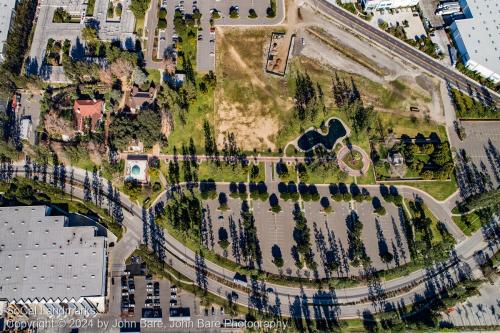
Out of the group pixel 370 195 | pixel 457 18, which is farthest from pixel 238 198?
pixel 457 18

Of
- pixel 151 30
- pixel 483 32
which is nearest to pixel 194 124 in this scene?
pixel 151 30

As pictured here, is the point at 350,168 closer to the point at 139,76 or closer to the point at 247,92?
Answer: the point at 247,92

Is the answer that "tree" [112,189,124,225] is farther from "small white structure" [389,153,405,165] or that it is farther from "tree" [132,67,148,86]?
"small white structure" [389,153,405,165]

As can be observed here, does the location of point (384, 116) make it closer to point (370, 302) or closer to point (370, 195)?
point (370, 195)

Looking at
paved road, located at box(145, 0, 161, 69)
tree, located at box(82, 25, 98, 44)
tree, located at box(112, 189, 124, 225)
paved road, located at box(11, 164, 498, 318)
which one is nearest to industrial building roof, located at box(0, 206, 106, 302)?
tree, located at box(112, 189, 124, 225)

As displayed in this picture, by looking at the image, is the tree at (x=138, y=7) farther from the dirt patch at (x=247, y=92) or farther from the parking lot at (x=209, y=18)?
the dirt patch at (x=247, y=92)

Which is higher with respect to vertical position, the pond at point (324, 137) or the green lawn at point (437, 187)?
the pond at point (324, 137)

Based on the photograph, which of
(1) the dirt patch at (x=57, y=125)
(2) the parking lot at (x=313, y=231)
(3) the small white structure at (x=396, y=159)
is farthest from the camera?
(3) the small white structure at (x=396, y=159)

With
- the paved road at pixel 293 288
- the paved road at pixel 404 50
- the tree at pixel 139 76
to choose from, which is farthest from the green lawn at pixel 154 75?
the paved road at pixel 404 50
